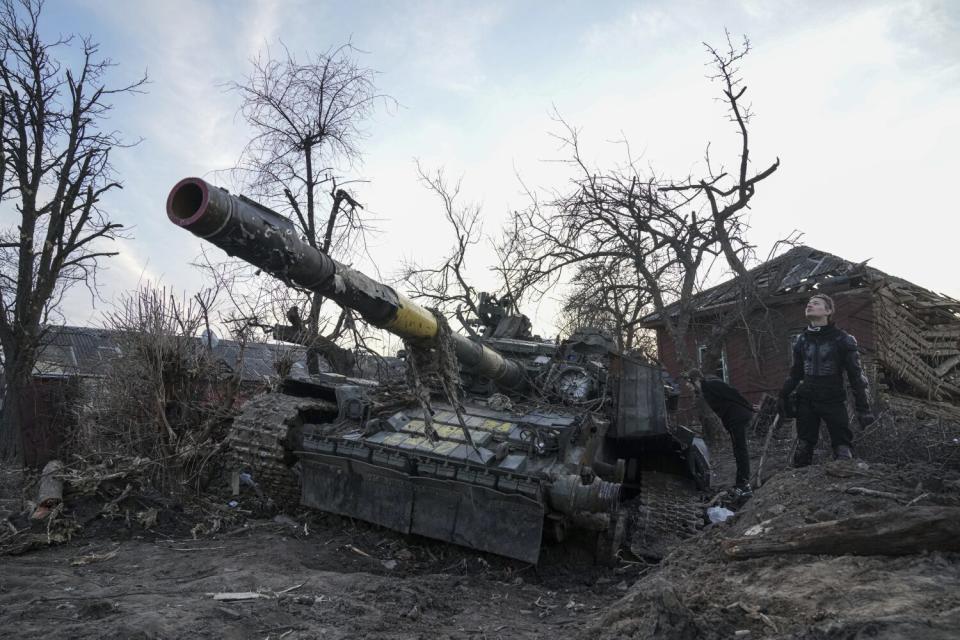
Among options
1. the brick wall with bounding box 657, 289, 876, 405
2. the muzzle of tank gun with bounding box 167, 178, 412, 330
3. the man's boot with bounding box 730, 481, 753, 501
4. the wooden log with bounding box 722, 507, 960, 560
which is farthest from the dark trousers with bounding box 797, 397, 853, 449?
the brick wall with bounding box 657, 289, 876, 405

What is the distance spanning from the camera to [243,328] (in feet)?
34.3

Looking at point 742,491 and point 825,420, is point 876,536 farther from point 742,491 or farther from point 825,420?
point 742,491

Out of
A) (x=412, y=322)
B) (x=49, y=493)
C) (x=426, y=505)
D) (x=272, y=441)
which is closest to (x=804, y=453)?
(x=426, y=505)

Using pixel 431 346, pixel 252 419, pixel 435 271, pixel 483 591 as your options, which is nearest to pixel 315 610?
pixel 483 591

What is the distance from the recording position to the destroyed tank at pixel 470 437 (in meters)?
5.67

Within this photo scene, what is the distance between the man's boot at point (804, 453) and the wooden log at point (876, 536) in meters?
3.11

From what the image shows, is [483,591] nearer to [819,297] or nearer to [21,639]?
[21,639]

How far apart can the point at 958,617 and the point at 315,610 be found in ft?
11.4

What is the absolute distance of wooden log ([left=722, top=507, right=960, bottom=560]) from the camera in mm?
3400

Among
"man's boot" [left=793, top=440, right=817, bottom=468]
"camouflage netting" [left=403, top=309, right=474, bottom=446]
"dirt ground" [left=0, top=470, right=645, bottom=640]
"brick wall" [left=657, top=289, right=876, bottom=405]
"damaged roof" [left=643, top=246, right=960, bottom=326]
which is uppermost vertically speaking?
"damaged roof" [left=643, top=246, right=960, bottom=326]

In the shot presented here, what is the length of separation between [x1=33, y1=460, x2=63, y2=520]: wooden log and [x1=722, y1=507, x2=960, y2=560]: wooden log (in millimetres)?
6388

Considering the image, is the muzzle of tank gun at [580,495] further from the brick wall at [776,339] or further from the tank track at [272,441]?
the brick wall at [776,339]

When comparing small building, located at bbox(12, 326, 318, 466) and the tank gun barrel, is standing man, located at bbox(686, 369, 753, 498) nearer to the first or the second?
the tank gun barrel

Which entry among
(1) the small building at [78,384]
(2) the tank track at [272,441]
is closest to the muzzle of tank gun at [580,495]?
(2) the tank track at [272,441]
